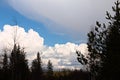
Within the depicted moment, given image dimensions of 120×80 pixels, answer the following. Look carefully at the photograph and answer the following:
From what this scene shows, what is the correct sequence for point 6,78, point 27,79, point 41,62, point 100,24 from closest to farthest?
point 100,24 → point 6,78 → point 27,79 → point 41,62

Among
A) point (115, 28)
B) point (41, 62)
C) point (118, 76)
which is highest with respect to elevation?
point (41, 62)

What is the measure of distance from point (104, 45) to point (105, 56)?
1.22 meters

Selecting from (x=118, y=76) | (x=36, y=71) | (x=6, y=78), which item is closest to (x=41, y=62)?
(x=36, y=71)

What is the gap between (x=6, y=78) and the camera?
54.0 metres

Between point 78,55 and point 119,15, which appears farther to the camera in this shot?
point 78,55

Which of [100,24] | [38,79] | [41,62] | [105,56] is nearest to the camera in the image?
[105,56]

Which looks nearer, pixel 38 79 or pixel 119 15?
pixel 119 15

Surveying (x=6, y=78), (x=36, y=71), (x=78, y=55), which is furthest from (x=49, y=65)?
(x=78, y=55)

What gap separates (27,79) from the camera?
6712 cm

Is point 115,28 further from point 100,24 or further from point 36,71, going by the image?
point 36,71

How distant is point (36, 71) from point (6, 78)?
31.8 metres

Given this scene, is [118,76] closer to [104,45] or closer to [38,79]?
[104,45]

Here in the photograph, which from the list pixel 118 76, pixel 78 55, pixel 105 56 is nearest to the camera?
pixel 118 76

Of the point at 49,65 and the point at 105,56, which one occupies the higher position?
the point at 49,65
